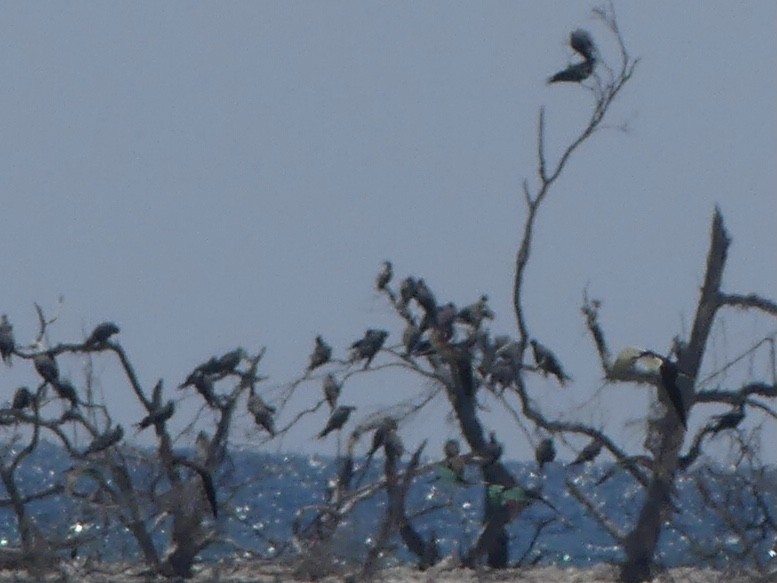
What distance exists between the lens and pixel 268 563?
11.8m

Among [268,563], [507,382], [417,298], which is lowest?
[268,563]

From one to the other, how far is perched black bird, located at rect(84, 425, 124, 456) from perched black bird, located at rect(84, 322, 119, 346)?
52 centimetres

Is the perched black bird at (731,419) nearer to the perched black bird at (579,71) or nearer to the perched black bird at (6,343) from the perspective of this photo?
the perched black bird at (579,71)

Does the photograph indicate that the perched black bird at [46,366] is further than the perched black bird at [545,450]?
No

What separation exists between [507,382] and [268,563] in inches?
73.7

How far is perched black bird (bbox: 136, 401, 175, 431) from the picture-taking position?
37.5 feet

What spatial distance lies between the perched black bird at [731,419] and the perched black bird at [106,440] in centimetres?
360

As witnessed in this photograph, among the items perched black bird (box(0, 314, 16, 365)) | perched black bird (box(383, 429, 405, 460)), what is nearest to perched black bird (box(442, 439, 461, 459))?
perched black bird (box(383, 429, 405, 460))

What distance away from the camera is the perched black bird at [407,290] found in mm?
12141

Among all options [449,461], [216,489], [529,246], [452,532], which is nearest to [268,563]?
[216,489]

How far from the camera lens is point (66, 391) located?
1138 centimetres

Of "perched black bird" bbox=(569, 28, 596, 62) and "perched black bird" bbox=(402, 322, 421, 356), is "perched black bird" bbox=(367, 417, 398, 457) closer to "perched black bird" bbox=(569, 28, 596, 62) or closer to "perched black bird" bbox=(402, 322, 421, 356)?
"perched black bird" bbox=(402, 322, 421, 356)

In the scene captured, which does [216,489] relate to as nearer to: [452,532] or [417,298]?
[417,298]

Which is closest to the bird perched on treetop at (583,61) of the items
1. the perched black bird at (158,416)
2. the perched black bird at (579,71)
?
the perched black bird at (579,71)
